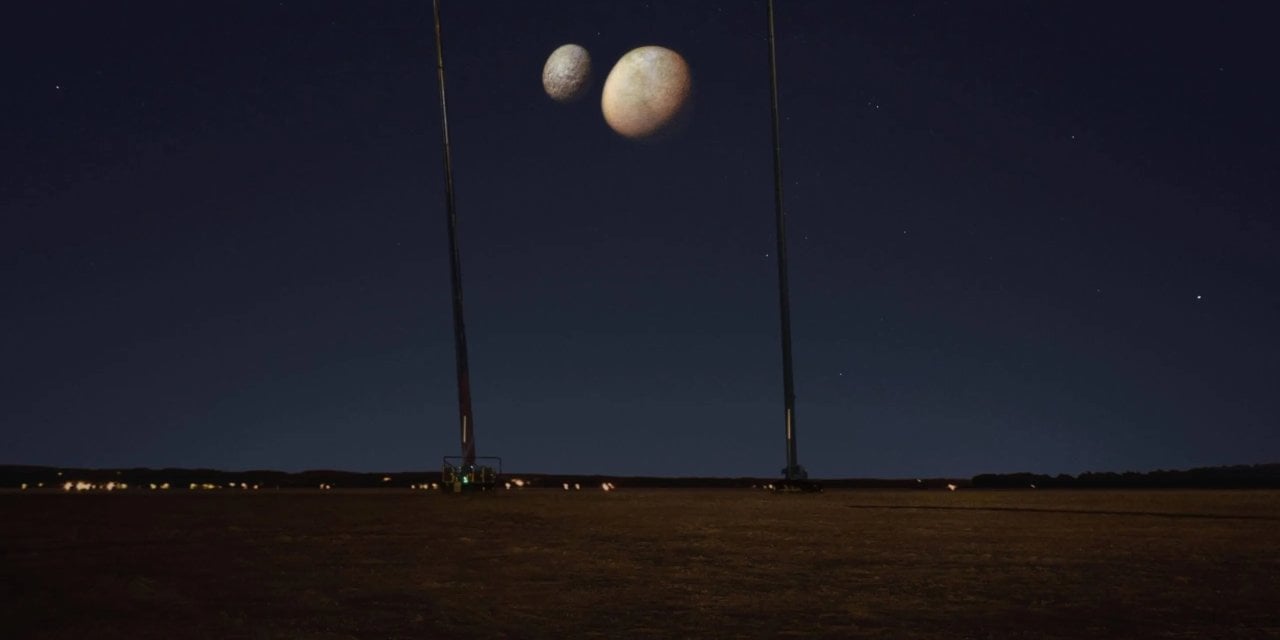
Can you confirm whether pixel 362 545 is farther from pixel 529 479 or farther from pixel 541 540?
pixel 529 479

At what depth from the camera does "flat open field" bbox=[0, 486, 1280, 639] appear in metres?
6.94

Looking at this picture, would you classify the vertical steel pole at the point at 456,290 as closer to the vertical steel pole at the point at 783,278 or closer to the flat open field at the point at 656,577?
the vertical steel pole at the point at 783,278

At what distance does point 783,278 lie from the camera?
33.0 meters

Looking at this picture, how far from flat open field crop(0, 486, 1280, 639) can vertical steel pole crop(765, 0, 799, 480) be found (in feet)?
42.8

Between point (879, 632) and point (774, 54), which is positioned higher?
point (774, 54)

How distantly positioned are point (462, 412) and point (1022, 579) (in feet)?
84.0

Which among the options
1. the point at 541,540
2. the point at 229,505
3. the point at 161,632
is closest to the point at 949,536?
the point at 541,540

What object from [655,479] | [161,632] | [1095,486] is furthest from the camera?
[655,479]

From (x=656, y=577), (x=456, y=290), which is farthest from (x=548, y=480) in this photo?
(x=656, y=577)

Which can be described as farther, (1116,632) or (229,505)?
(229,505)

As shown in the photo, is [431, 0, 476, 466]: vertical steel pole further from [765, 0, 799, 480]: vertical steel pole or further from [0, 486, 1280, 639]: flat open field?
[0, 486, 1280, 639]: flat open field

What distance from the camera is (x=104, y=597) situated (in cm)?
863

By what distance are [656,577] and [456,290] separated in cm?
2715

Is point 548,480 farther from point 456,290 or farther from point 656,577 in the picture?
point 656,577
